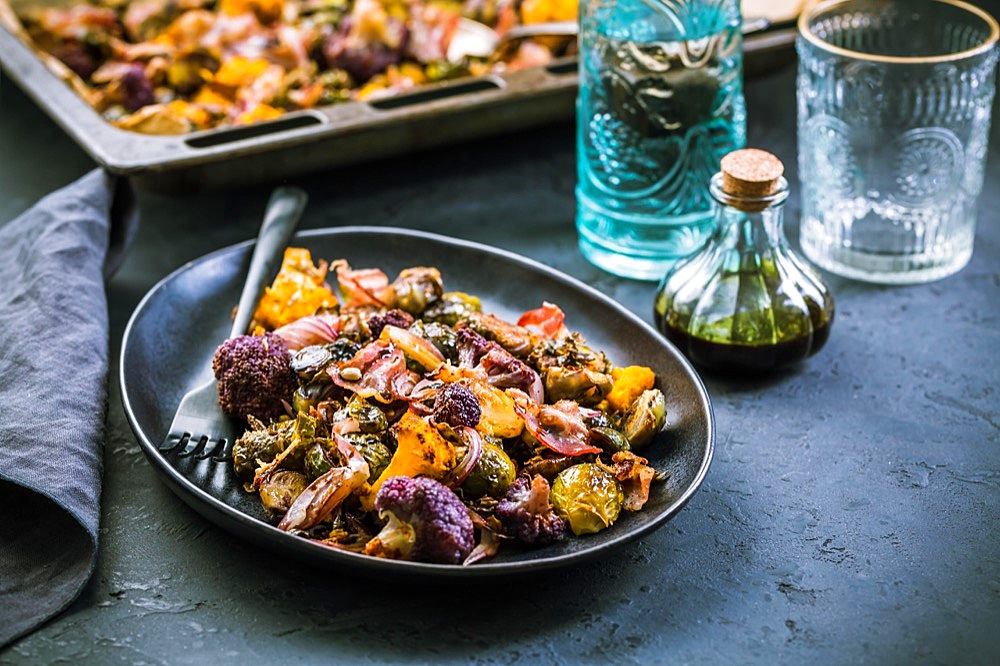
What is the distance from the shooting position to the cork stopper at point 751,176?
1.71m

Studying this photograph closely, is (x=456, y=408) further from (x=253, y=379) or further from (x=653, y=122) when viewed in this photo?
(x=653, y=122)

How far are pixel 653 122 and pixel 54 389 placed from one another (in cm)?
102

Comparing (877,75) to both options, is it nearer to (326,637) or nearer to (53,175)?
(326,637)

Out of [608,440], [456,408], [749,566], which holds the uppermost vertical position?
[456,408]

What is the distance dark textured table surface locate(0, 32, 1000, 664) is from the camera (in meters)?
1.37

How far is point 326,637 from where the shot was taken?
4.50ft

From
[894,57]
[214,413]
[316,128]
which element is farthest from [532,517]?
[894,57]

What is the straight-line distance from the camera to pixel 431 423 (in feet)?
4.74

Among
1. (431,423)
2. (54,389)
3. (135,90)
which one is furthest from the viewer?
(135,90)

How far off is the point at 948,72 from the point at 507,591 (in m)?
1.13

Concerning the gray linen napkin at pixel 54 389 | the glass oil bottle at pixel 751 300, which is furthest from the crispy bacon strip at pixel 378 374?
the glass oil bottle at pixel 751 300

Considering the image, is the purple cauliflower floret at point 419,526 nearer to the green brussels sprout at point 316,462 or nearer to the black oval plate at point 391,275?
the black oval plate at point 391,275

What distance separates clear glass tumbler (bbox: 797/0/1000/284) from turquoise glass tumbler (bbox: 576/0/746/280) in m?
0.15

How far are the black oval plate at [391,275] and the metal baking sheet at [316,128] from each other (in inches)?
7.3
